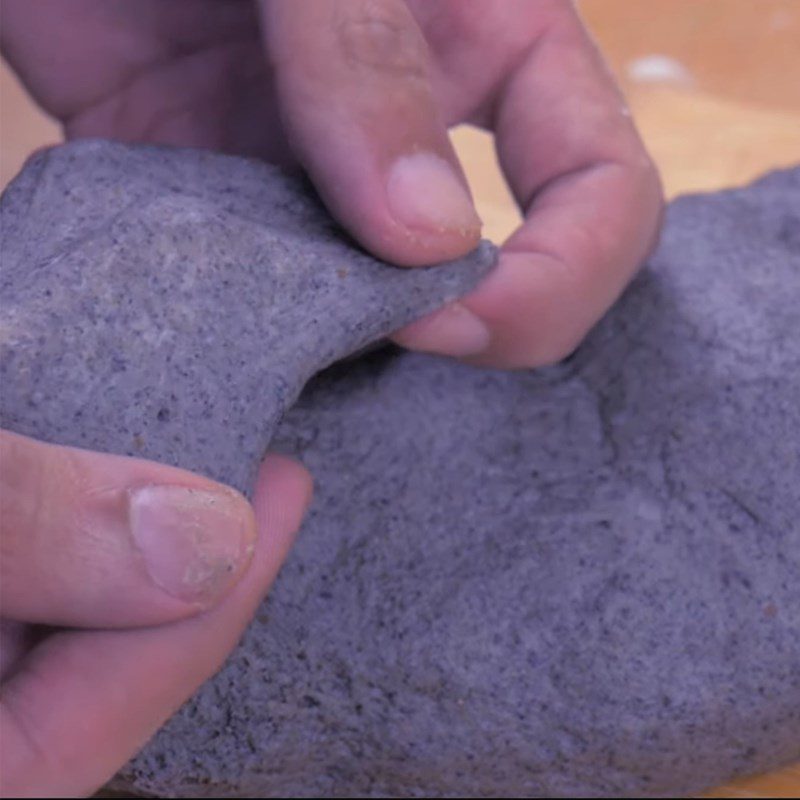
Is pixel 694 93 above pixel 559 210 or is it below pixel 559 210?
below

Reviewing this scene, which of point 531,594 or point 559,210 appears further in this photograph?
point 559,210

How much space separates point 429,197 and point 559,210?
24 centimetres

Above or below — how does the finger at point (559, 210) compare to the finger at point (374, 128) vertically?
below

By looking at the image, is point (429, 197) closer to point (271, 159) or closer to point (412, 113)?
point (412, 113)

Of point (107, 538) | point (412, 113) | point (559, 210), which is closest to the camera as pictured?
point (107, 538)

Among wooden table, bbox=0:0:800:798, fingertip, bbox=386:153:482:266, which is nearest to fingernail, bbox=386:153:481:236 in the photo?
fingertip, bbox=386:153:482:266

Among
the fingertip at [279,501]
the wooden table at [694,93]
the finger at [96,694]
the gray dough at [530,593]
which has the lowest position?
the wooden table at [694,93]

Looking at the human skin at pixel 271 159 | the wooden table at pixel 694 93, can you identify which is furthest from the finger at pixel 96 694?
the wooden table at pixel 694 93

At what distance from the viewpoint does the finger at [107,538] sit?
62cm

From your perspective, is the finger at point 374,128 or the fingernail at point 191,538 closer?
the fingernail at point 191,538

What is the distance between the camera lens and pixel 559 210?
3.41 ft

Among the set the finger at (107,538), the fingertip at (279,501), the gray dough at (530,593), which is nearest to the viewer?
the finger at (107,538)

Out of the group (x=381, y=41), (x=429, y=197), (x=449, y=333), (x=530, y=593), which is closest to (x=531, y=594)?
(x=530, y=593)

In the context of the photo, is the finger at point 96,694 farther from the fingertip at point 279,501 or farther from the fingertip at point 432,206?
the fingertip at point 432,206
